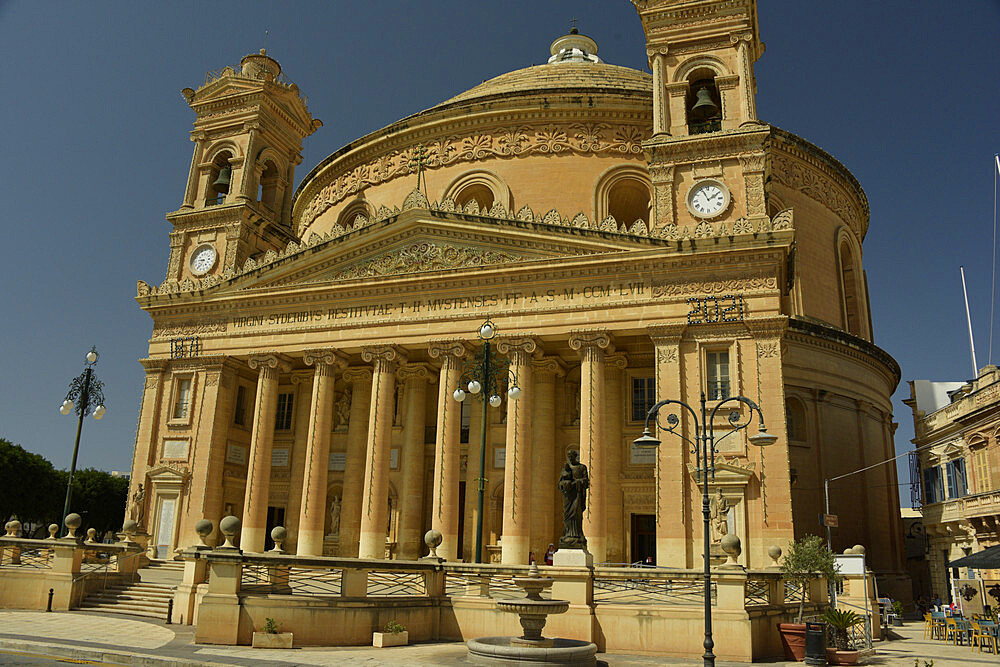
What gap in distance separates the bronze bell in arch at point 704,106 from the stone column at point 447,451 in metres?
12.8

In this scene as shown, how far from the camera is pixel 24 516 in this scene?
58781mm

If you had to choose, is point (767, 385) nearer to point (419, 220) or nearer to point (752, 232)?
point (752, 232)

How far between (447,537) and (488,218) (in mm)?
11478

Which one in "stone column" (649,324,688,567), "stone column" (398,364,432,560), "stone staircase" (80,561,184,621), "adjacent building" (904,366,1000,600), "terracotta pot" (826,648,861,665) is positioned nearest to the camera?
"terracotta pot" (826,648,861,665)

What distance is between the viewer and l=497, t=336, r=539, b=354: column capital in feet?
92.1

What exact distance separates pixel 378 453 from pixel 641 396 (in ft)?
32.3

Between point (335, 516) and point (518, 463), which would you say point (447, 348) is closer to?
point (518, 463)

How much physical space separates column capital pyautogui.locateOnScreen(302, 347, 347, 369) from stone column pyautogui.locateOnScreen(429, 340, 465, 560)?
422 centimetres

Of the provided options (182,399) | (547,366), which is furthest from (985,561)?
(182,399)

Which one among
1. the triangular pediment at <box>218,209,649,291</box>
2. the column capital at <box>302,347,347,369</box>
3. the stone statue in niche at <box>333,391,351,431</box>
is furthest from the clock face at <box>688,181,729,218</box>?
the stone statue in niche at <box>333,391,351,431</box>

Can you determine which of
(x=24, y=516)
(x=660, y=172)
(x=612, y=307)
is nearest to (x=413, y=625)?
(x=612, y=307)

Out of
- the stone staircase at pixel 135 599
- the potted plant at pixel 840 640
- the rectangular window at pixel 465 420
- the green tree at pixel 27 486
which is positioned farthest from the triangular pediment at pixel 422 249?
the green tree at pixel 27 486

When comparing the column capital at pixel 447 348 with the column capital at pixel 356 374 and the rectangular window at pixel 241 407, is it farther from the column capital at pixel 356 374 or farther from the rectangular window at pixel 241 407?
the rectangular window at pixel 241 407

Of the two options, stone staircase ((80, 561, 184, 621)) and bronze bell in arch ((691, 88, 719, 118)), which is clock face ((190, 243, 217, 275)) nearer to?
stone staircase ((80, 561, 184, 621))
